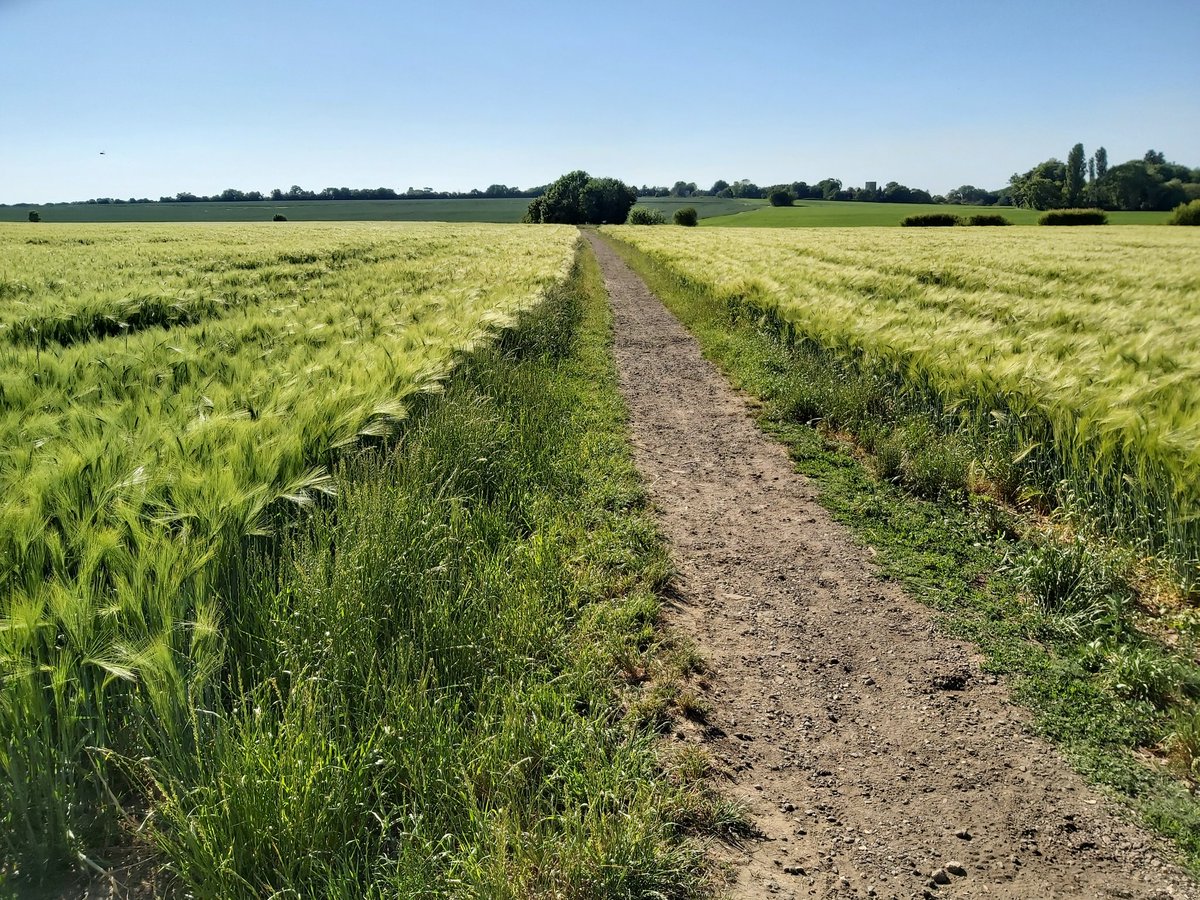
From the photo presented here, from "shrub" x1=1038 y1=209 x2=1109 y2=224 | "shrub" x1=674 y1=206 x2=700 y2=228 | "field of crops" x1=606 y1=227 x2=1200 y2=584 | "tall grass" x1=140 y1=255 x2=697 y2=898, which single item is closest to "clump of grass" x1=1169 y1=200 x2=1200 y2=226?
"shrub" x1=1038 y1=209 x2=1109 y2=224

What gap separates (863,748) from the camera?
9.03ft

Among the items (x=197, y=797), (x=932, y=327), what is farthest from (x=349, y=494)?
(x=932, y=327)

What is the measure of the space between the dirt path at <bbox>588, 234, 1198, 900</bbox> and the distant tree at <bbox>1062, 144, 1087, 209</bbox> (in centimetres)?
10766

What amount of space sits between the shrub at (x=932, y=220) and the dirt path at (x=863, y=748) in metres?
77.3

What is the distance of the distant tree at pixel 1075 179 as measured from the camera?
88.1m

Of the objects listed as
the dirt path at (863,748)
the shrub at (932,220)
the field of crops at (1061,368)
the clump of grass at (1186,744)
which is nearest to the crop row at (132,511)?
the dirt path at (863,748)

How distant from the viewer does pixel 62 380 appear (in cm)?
460

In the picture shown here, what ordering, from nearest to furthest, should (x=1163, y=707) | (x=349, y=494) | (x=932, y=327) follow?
(x=1163, y=707) → (x=349, y=494) → (x=932, y=327)

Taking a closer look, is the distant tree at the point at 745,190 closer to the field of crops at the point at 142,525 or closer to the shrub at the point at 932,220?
the shrub at the point at 932,220

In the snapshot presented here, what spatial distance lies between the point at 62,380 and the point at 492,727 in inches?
167

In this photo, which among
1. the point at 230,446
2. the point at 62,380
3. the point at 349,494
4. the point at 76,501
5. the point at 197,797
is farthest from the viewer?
the point at 62,380

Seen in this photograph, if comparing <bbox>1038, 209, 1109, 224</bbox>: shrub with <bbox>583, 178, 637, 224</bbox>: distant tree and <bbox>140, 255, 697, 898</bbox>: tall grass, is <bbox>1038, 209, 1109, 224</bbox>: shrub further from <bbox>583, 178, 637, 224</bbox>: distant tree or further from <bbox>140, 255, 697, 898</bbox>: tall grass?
<bbox>140, 255, 697, 898</bbox>: tall grass

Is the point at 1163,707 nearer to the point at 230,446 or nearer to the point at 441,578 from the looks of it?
the point at 441,578

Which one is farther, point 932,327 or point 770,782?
point 932,327
